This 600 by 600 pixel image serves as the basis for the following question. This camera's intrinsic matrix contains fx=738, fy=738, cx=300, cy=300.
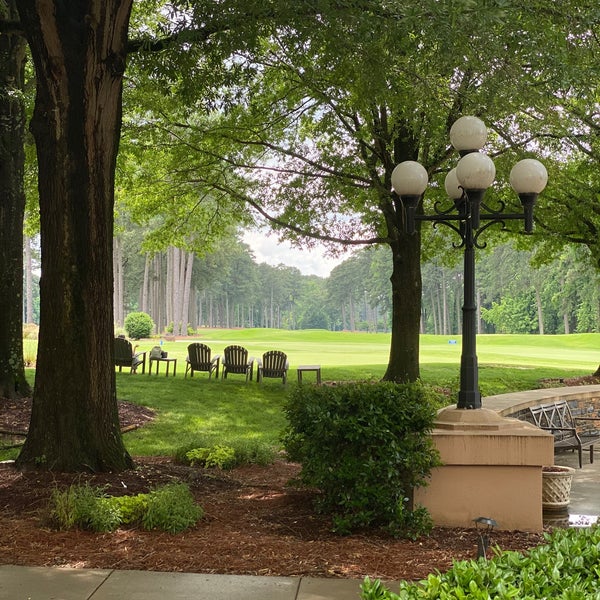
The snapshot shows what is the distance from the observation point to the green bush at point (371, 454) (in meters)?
5.82

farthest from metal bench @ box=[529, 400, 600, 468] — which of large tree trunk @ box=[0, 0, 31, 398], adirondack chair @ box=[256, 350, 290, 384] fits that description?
large tree trunk @ box=[0, 0, 31, 398]

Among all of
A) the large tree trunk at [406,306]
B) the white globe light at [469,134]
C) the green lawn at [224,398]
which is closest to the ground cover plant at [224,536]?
the green lawn at [224,398]

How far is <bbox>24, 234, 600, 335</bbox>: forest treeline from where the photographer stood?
60.4 metres

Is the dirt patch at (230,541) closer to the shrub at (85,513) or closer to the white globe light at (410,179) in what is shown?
the shrub at (85,513)

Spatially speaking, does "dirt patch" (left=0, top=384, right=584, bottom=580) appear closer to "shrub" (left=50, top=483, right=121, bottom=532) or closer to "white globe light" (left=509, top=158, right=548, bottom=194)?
"shrub" (left=50, top=483, right=121, bottom=532)

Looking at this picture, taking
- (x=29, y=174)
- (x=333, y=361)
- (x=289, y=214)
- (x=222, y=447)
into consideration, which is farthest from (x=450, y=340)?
(x=222, y=447)

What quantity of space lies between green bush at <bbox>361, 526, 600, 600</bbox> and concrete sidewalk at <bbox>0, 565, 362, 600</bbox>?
167 cm

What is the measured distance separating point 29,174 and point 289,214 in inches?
253

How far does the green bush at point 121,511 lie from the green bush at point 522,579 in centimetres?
349

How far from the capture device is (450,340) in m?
54.2

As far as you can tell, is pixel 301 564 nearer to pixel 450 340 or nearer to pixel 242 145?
pixel 242 145

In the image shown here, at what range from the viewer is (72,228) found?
750 centimetres

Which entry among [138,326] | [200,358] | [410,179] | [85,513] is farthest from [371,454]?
[138,326]

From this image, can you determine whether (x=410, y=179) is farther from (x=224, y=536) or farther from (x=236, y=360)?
(x=236, y=360)
